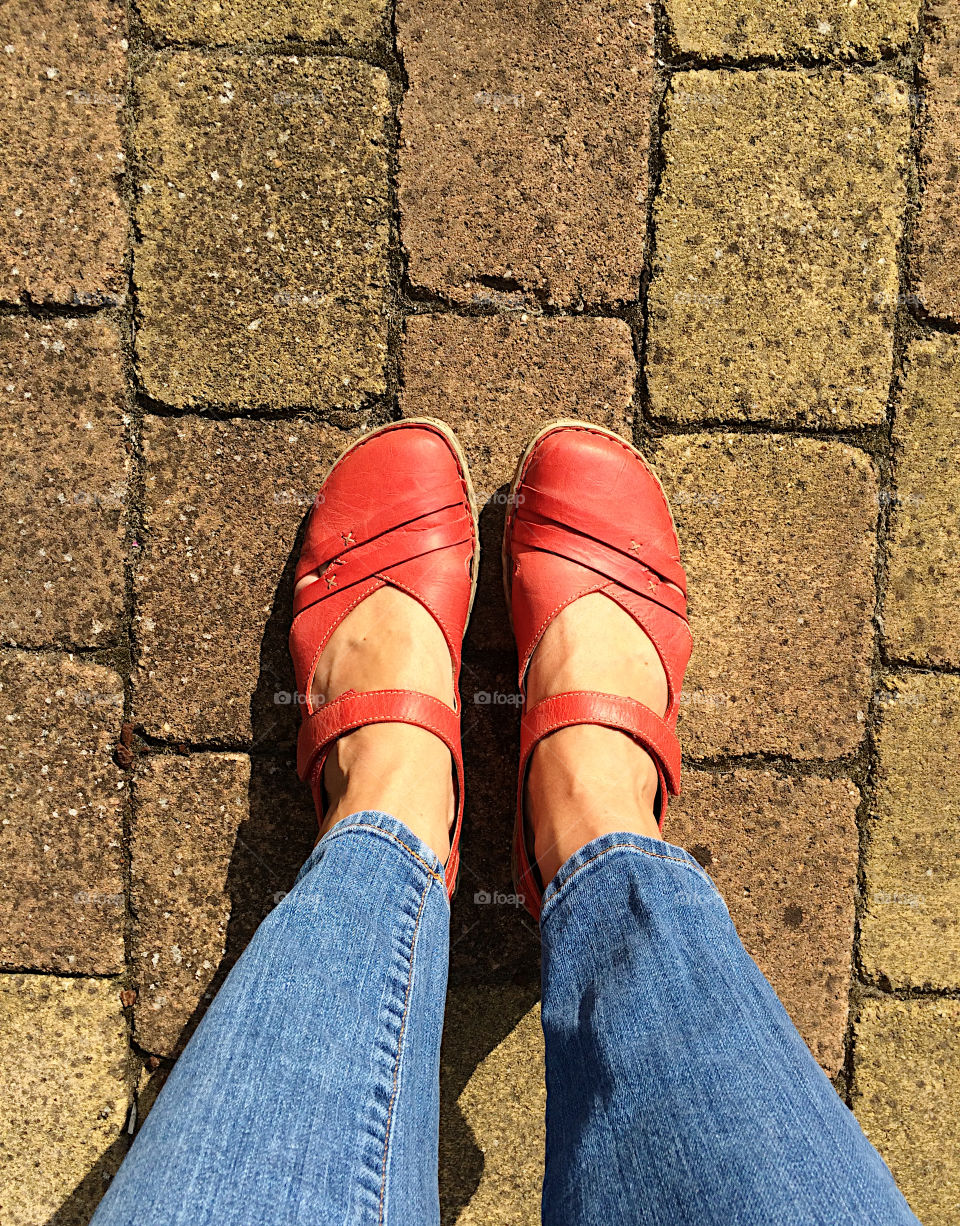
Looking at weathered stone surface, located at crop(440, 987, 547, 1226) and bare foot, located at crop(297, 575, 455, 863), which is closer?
bare foot, located at crop(297, 575, 455, 863)

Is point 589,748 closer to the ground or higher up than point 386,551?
closer to the ground

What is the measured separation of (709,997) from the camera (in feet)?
3.56

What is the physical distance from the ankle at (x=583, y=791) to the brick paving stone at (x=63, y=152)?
4.34 feet

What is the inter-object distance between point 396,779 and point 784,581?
925 mm

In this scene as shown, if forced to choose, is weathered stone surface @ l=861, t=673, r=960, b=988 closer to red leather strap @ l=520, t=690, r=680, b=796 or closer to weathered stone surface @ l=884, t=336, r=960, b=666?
weathered stone surface @ l=884, t=336, r=960, b=666

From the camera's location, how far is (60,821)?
5.60ft

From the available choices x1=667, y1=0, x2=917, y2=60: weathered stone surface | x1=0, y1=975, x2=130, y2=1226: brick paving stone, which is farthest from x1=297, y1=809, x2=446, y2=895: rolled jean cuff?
x1=667, y1=0, x2=917, y2=60: weathered stone surface

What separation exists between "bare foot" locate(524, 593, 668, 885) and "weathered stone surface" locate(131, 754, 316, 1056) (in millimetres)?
537

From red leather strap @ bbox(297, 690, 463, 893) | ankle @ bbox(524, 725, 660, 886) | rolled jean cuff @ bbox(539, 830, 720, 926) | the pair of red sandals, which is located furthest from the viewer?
the pair of red sandals

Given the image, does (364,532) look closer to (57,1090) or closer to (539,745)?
(539,745)

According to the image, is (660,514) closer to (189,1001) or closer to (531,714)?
(531,714)

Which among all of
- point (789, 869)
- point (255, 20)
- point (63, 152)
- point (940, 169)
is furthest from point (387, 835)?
point (940, 169)

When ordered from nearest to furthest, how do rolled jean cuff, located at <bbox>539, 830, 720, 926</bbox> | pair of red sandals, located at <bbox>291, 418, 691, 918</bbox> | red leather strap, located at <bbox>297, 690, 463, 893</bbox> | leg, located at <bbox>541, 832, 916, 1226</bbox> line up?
leg, located at <bbox>541, 832, 916, 1226</bbox>, rolled jean cuff, located at <bbox>539, 830, 720, 926</bbox>, red leather strap, located at <bbox>297, 690, 463, 893</bbox>, pair of red sandals, located at <bbox>291, 418, 691, 918</bbox>

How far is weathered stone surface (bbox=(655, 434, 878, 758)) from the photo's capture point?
67.7 inches
